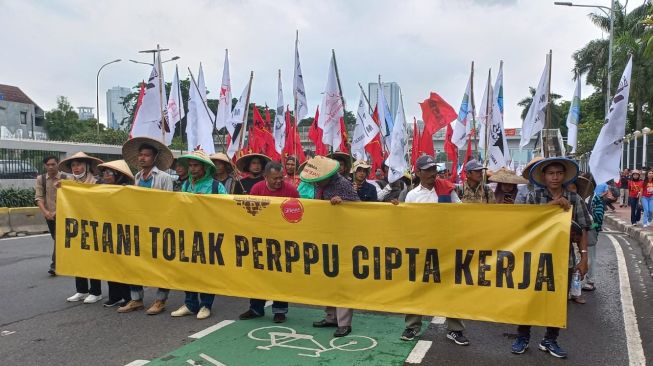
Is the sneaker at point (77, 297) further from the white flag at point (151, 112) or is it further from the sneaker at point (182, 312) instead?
the white flag at point (151, 112)

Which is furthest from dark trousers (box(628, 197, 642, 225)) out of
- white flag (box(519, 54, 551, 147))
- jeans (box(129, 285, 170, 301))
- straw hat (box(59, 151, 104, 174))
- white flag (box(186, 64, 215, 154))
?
straw hat (box(59, 151, 104, 174))

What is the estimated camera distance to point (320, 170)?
507 centimetres

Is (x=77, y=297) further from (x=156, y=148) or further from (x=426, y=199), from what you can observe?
(x=426, y=199)

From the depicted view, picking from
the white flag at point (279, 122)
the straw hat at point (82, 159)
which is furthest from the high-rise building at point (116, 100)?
the straw hat at point (82, 159)

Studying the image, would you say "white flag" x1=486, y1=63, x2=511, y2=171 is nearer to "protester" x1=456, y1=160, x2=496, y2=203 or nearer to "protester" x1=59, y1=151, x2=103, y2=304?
"protester" x1=456, y1=160, x2=496, y2=203

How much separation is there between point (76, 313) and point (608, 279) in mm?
6627

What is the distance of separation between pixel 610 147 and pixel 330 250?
3.05 meters

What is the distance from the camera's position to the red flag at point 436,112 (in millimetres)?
9180

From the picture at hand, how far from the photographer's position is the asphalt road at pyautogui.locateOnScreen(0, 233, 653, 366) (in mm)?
4379

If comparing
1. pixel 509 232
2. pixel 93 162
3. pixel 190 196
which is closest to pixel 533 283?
pixel 509 232

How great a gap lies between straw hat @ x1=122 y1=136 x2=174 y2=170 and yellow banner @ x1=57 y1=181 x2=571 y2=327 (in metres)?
0.56

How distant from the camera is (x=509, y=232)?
444 cm

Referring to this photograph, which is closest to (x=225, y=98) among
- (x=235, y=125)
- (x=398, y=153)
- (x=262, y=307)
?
(x=235, y=125)

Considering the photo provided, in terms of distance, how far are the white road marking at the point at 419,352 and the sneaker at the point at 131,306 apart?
2.93 meters
